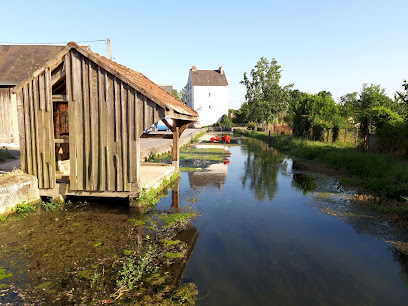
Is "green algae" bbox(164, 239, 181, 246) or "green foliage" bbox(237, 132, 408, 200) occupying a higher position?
"green foliage" bbox(237, 132, 408, 200)

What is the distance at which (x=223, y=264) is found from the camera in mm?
5066

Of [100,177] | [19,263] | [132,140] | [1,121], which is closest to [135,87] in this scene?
[132,140]

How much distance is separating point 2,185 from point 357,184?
12020mm

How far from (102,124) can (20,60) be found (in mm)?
16714

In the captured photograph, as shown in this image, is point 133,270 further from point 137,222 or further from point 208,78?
point 208,78

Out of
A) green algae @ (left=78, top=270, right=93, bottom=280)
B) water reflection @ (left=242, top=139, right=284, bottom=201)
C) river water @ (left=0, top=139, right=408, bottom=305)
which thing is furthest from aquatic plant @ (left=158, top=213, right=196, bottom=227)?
water reflection @ (left=242, top=139, right=284, bottom=201)

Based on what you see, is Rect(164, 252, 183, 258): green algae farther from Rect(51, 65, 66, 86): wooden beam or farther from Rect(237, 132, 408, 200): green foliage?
Rect(237, 132, 408, 200): green foliage

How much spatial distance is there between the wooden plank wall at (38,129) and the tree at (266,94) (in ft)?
139

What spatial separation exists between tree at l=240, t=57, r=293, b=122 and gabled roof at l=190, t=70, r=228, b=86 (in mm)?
14224

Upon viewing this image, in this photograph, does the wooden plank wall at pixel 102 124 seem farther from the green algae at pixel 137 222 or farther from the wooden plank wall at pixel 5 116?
the wooden plank wall at pixel 5 116

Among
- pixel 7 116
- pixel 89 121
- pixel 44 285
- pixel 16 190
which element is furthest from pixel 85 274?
pixel 7 116

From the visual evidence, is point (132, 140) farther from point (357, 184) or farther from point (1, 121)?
point (1, 121)

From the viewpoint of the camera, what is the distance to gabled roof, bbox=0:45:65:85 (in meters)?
17.8

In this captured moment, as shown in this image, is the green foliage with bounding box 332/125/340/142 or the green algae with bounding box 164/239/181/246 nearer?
the green algae with bounding box 164/239/181/246
